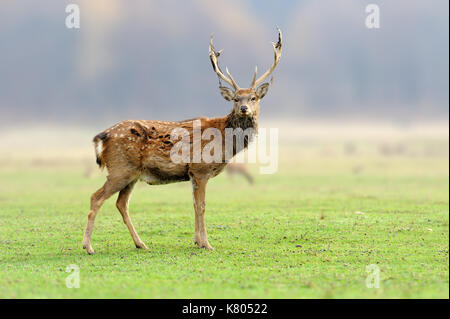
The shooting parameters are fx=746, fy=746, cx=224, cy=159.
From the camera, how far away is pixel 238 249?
616 inches

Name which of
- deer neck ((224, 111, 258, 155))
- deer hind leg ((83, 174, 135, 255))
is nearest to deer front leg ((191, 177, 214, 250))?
deer neck ((224, 111, 258, 155))

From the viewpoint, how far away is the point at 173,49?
190m

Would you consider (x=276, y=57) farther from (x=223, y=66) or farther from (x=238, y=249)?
(x=223, y=66)

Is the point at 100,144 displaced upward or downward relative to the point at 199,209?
upward

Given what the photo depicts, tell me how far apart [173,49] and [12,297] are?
182m

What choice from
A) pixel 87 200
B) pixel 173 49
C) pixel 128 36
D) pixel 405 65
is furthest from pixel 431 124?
pixel 87 200

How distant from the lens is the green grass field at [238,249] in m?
11.7

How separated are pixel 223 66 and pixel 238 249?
150m

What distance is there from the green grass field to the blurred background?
369 feet

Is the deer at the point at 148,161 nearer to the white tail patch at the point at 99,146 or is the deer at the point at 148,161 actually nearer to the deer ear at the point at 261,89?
the white tail patch at the point at 99,146

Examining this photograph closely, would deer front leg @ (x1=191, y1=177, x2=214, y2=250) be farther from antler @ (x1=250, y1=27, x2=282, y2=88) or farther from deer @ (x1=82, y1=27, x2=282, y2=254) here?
antler @ (x1=250, y1=27, x2=282, y2=88)

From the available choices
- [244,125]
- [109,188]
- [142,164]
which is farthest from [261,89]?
[109,188]

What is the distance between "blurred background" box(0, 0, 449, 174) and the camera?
508ft
